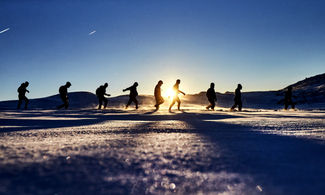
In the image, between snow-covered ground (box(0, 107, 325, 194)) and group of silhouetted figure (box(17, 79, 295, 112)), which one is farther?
group of silhouetted figure (box(17, 79, 295, 112))

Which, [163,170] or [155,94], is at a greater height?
[155,94]

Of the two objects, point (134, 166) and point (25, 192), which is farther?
point (134, 166)

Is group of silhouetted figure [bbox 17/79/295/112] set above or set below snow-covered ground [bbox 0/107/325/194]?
above

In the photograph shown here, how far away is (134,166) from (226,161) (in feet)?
1.95

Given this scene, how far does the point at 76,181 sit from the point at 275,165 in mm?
1142

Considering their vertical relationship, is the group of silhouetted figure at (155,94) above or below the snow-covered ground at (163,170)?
above

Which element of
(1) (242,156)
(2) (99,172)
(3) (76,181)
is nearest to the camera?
(3) (76,181)

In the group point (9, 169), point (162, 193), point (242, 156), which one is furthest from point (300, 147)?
point (9, 169)

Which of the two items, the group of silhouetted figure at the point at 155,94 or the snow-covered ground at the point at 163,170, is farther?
the group of silhouetted figure at the point at 155,94

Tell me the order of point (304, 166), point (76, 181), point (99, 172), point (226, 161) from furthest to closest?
point (226, 161) → point (304, 166) → point (99, 172) → point (76, 181)

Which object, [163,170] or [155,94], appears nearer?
[163,170]

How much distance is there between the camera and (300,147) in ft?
7.57

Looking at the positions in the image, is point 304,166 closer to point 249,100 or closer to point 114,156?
point 114,156

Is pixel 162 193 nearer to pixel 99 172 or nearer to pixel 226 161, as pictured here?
pixel 99 172
